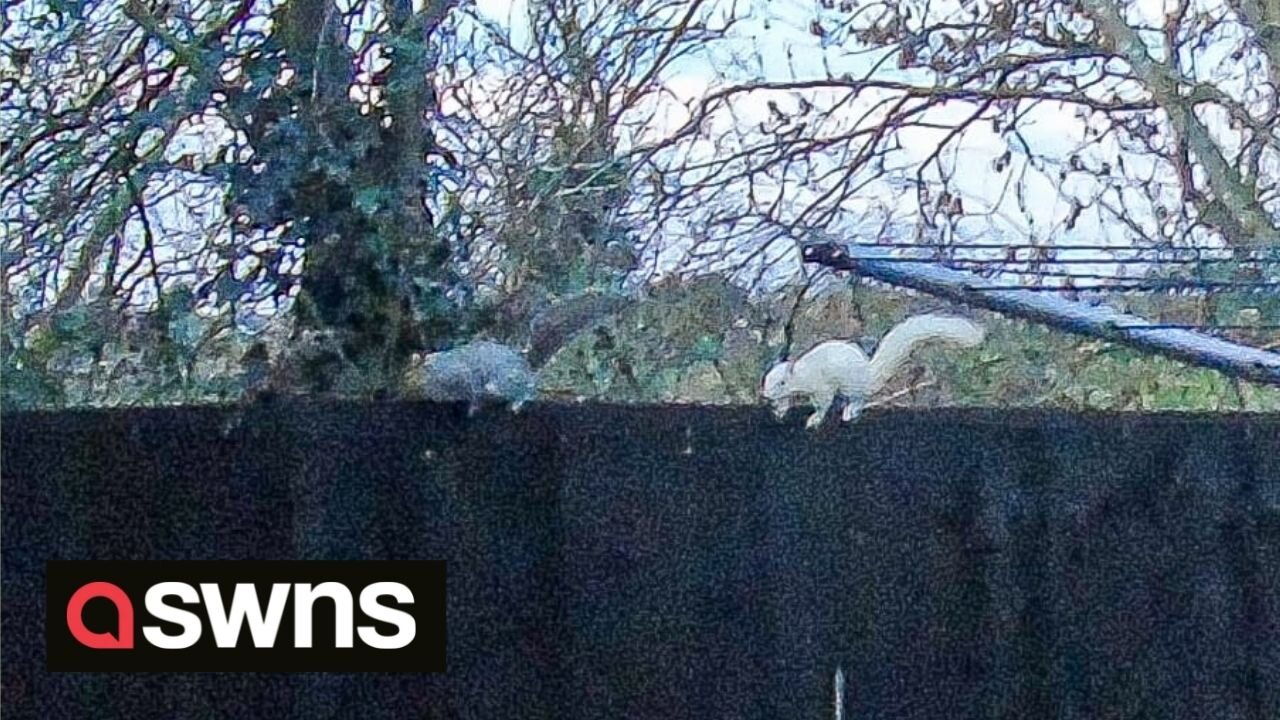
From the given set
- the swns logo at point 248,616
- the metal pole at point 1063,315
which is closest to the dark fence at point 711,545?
the swns logo at point 248,616

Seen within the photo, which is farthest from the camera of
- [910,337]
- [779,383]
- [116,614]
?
[910,337]

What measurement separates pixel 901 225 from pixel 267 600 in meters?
1.80

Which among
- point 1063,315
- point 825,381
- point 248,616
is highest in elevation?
point 1063,315

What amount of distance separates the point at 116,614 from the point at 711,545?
0.87 metres

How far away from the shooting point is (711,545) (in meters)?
2.49

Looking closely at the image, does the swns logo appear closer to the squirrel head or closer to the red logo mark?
the red logo mark

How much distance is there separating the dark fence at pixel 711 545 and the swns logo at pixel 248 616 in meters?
0.02

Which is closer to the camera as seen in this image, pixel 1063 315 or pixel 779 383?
pixel 779 383

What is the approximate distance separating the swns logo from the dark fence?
0.02m

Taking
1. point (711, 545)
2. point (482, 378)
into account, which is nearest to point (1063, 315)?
point (711, 545)

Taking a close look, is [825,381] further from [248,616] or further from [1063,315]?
[248,616]

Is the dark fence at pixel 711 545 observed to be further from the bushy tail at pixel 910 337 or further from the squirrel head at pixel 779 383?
the bushy tail at pixel 910 337

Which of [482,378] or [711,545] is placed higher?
[482,378]

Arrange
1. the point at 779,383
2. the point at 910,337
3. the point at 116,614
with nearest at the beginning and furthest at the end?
the point at 116,614 < the point at 779,383 < the point at 910,337
